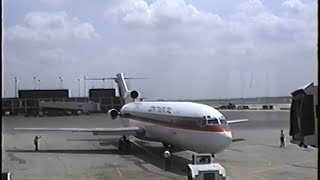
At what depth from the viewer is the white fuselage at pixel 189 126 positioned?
14.0 m

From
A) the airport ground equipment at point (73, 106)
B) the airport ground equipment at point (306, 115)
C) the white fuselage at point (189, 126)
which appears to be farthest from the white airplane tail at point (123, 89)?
the airport ground equipment at point (306, 115)

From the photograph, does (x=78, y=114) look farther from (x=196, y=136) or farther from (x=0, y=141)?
(x=0, y=141)

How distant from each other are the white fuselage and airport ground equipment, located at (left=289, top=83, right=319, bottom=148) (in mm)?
11294

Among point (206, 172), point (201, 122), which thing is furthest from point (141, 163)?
point (206, 172)

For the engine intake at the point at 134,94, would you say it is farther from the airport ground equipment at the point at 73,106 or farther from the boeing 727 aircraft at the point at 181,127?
the airport ground equipment at the point at 73,106

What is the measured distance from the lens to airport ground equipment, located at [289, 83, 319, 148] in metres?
2.54

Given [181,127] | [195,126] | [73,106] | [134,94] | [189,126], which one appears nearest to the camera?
[195,126]

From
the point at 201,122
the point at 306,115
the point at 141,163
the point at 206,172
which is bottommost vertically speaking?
the point at 141,163

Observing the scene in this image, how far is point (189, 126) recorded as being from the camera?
14758 millimetres

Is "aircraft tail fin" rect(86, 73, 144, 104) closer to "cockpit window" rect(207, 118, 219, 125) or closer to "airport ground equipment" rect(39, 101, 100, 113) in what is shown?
"cockpit window" rect(207, 118, 219, 125)

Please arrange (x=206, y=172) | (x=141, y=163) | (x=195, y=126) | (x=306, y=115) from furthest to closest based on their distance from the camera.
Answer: (x=141, y=163)
(x=195, y=126)
(x=206, y=172)
(x=306, y=115)

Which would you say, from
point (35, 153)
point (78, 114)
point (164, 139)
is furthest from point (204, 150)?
point (78, 114)

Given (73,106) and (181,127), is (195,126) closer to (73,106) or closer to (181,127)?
(181,127)

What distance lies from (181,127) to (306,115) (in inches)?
499
